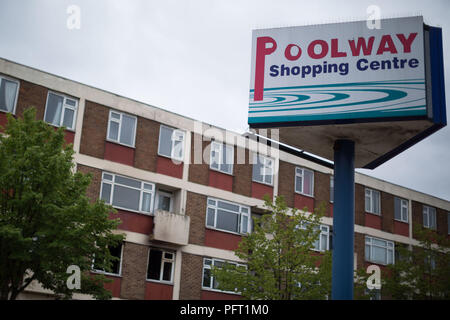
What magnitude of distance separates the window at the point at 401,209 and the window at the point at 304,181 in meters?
7.90

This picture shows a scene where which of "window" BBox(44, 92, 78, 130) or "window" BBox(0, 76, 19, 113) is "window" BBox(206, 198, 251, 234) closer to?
"window" BBox(44, 92, 78, 130)

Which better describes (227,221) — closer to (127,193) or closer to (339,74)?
(127,193)

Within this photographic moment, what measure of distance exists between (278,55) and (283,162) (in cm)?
1797

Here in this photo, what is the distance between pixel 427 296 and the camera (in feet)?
97.9

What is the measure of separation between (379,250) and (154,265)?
16.6 m

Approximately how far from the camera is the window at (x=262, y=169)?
34312 mm

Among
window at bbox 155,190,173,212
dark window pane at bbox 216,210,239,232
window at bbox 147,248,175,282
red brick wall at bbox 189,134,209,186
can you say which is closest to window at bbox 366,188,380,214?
dark window pane at bbox 216,210,239,232

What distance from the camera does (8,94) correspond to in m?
26.7

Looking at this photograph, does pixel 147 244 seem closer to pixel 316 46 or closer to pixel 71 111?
pixel 71 111

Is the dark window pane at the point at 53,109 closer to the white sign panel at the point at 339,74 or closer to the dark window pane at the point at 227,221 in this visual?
the dark window pane at the point at 227,221

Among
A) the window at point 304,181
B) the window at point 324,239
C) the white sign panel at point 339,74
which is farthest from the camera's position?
the window at point 304,181

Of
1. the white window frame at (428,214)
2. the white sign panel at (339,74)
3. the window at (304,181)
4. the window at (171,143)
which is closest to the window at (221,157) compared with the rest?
the window at (171,143)

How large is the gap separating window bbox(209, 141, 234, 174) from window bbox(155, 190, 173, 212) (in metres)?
2.70

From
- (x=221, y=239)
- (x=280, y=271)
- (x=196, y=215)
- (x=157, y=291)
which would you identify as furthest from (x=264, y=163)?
(x=280, y=271)
